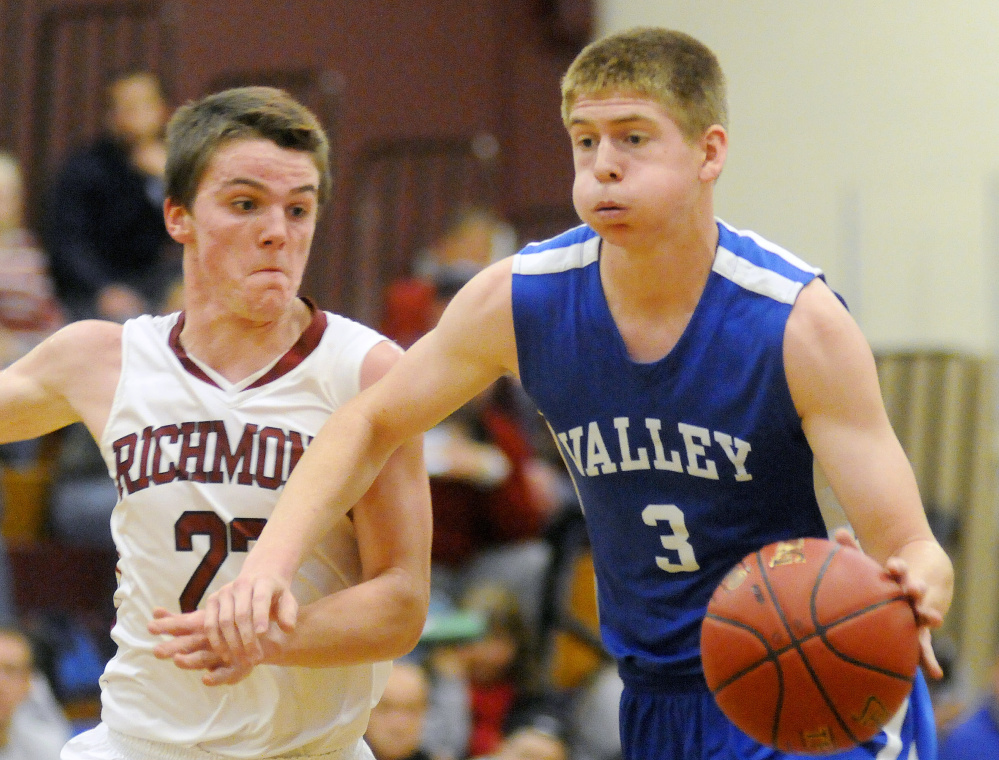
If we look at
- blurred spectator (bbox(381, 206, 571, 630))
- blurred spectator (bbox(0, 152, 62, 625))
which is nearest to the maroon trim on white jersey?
blurred spectator (bbox(0, 152, 62, 625))

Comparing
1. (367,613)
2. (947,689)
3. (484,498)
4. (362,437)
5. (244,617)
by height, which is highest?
(362,437)

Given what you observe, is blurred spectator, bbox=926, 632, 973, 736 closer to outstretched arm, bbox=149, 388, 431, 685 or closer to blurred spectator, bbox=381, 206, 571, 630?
blurred spectator, bbox=381, 206, 571, 630

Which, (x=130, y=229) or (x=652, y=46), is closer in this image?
(x=652, y=46)

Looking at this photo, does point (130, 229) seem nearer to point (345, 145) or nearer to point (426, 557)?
point (345, 145)

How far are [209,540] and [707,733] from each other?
1230mm

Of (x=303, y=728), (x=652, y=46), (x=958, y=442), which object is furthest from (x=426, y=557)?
(x=958, y=442)

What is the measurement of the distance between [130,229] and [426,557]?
4.41 m

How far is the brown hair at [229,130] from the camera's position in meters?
3.22

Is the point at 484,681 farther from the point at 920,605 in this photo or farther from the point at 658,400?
the point at 920,605

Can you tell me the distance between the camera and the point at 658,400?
3090mm

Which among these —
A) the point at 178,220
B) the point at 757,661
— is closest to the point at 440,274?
the point at 178,220

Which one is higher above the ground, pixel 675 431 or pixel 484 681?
pixel 675 431

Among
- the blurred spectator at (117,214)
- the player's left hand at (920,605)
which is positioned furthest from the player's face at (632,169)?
the blurred spectator at (117,214)

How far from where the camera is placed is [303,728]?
A: 10.3 ft
